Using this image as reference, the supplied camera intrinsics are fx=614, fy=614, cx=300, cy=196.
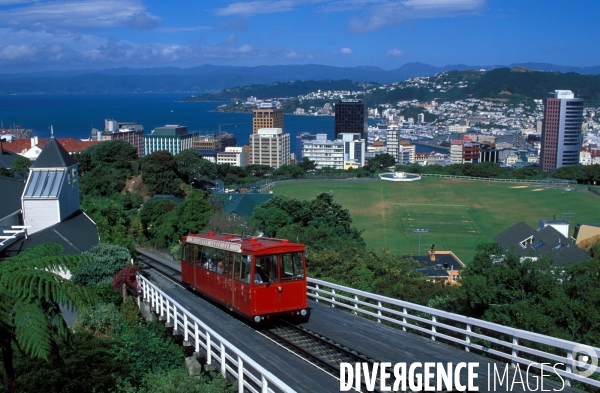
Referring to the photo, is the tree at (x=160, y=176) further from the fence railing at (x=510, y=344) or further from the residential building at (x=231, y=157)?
the residential building at (x=231, y=157)

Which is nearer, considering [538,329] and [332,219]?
[538,329]

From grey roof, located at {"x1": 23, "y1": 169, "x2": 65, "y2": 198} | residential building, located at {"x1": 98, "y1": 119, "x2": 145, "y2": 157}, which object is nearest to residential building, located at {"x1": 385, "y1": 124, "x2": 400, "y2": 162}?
residential building, located at {"x1": 98, "y1": 119, "x2": 145, "y2": 157}

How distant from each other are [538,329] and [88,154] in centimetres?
4992

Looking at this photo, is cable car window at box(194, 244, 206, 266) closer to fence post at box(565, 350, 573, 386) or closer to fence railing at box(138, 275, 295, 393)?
fence railing at box(138, 275, 295, 393)

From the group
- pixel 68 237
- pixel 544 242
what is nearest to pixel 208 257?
pixel 68 237

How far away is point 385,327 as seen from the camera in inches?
459

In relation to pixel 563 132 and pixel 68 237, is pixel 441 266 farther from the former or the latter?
pixel 563 132

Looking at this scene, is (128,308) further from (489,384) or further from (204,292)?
(489,384)

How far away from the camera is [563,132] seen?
161875 millimetres

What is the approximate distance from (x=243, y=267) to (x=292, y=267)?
38.8 inches

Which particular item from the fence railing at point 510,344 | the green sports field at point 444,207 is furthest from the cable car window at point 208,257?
the green sports field at point 444,207

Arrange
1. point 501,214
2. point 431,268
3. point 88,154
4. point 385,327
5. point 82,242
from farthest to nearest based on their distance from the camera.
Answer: point 501,214
point 88,154
point 431,268
point 82,242
point 385,327

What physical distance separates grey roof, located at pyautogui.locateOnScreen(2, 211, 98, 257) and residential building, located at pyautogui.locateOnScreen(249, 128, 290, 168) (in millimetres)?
129923

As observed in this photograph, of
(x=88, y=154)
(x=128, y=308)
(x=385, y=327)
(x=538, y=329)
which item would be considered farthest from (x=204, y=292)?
(x=88, y=154)
